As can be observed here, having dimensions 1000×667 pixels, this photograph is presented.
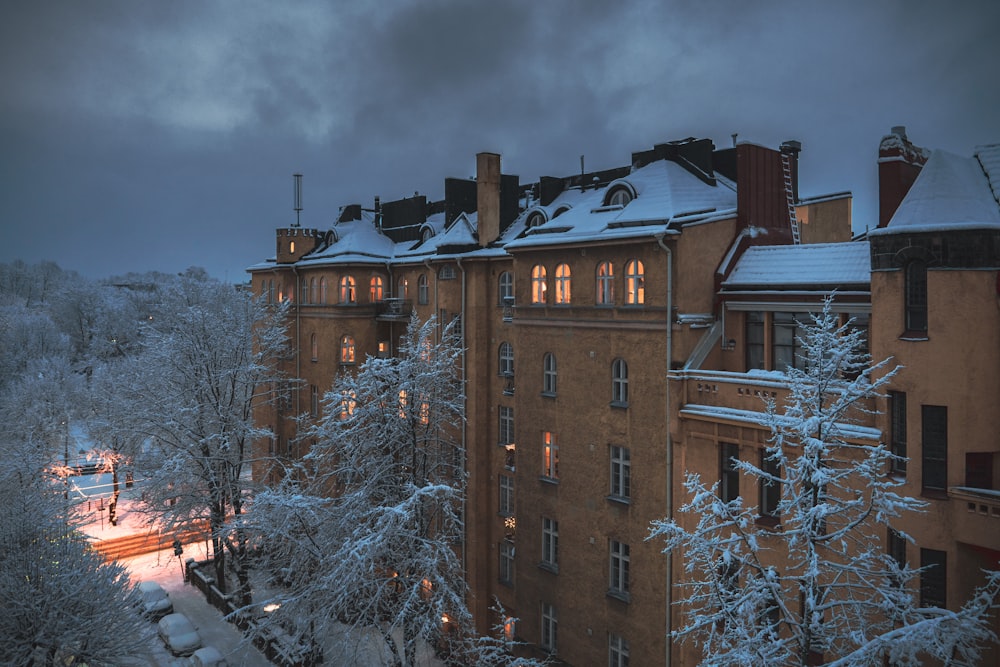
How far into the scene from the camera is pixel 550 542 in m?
25.4

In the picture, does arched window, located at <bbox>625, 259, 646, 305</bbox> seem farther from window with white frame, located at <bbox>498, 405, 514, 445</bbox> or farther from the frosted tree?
window with white frame, located at <bbox>498, 405, 514, 445</bbox>

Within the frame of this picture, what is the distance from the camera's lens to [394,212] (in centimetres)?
4234

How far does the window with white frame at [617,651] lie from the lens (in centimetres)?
2242

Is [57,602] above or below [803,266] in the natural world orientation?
below

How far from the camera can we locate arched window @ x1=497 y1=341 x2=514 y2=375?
3011 centimetres

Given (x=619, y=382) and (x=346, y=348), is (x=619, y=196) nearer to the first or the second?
(x=619, y=382)

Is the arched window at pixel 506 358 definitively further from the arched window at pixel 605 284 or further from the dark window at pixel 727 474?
the dark window at pixel 727 474

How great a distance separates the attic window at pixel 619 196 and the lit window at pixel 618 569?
40.5ft

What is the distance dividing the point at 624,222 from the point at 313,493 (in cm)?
1629

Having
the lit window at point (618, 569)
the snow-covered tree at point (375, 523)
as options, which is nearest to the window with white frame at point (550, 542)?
the lit window at point (618, 569)

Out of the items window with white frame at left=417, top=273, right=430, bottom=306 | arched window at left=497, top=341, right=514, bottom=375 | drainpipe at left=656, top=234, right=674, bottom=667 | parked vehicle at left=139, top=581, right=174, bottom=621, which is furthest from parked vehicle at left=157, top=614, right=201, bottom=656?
drainpipe at left=656, top=234, right=674, bottom=667

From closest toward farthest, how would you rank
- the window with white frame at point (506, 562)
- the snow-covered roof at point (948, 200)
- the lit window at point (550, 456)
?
the snow-covered roof at point (948, 200), the lit window at point (550, 456), the window with white frame at point (506, 562)

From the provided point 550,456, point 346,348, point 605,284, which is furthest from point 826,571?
point 346,348

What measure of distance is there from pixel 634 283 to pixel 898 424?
9134mm
